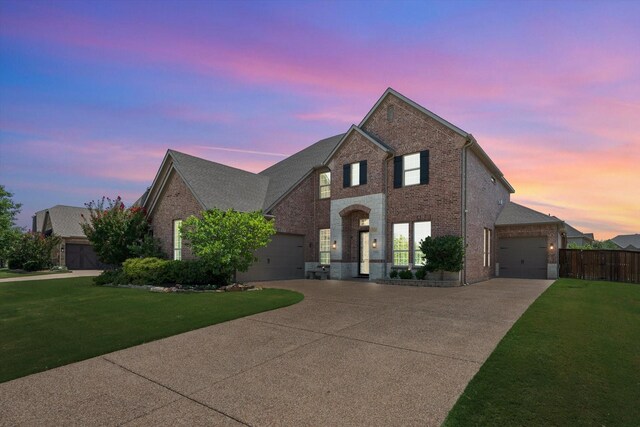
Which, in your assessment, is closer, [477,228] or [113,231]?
[477,228]

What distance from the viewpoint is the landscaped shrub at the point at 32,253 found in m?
28.8

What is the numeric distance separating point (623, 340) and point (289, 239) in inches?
648

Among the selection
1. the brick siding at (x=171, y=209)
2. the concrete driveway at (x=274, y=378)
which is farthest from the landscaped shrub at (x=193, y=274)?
the concrete driveway at (x=274, y=378)

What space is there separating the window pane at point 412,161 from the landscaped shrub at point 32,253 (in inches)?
1261

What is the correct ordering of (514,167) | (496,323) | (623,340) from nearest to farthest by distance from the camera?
(623,340), (496,323), (514,167)

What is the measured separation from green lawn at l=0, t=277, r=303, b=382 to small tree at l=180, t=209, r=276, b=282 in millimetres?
1857

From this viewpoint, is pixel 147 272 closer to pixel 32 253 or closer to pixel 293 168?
pixel 293 168

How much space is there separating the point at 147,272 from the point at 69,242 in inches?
994

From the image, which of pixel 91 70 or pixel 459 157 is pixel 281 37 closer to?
pixel 91 70

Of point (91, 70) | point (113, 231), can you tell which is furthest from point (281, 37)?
point (113, 231)

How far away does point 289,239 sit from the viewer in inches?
819

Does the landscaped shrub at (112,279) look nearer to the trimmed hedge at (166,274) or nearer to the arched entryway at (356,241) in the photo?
the trimmed hedge at (166,274)

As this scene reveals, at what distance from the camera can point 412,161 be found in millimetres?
17797

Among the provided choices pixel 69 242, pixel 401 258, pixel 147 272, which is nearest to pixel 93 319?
pixel 147 272
